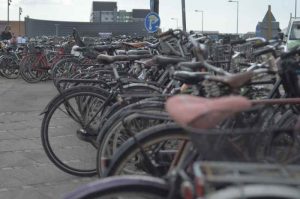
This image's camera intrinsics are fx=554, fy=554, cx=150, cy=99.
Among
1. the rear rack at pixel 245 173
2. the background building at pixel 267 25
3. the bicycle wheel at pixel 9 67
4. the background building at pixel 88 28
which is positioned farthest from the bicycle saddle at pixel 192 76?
the background building at pixel 88 28

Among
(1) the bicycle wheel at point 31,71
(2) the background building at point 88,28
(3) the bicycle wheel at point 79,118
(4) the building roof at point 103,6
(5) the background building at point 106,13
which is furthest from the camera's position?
(4) the building roof at point 103,6

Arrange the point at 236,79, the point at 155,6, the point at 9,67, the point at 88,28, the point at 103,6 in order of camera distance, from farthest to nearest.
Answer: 1. the point at 103,6
2. the point at 88,28
3. the point at 155,6
4. the point at 9,67
5. the point at 236,79

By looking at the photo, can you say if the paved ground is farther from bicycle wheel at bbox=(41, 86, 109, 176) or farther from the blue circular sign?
the blue circular sign

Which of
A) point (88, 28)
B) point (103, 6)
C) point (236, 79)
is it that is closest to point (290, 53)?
point (236, 79)

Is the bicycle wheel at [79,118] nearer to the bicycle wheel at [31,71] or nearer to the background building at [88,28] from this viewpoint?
the bicycle wheel at [31,71]

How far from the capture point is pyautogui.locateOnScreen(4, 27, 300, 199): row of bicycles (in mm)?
2020

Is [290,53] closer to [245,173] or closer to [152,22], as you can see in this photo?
[245,173]

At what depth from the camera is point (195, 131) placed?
2.02 m

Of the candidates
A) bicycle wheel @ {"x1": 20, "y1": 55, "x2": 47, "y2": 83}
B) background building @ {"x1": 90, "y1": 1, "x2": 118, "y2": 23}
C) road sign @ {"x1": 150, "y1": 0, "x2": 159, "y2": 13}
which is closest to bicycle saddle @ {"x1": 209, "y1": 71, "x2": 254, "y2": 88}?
bicycle wheel @ {"x1": 20, "y1": 55, "x2": 47, "y2": 83}

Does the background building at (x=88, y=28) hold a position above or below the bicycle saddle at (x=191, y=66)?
above

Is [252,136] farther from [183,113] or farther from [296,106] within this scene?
[296,106]

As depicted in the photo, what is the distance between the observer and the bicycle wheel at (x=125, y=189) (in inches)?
88.4

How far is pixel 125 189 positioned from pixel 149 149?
812 millimetres

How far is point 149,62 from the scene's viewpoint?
4.76 m
